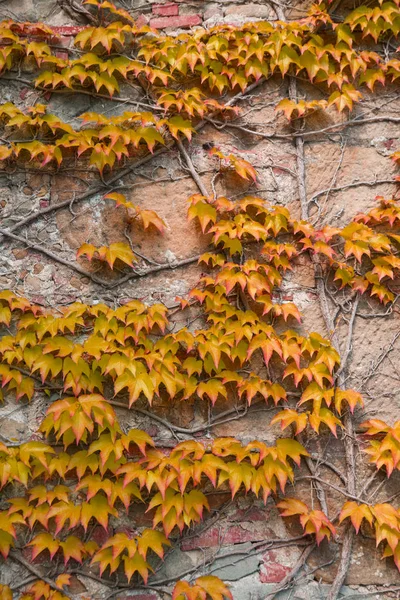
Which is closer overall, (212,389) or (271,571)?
(271,571)

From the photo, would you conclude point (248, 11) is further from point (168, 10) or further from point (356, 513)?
point (356, 513)

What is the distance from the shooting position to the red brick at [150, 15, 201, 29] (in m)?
2.97

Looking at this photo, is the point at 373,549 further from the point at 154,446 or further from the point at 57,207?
the point at 57,207

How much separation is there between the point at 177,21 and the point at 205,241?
1.16 metres

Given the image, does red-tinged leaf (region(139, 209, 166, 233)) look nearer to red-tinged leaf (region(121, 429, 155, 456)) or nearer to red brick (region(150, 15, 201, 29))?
red-tinged leaf (region(121, 429, 155, 456))

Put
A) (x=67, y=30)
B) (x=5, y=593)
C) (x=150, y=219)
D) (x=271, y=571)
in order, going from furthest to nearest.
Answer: (x=67, y=30)
(x=150, y=219)
(x=271, y=571)
(x=5, y=593)

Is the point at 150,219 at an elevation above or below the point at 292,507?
above

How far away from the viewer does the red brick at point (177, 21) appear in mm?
2967

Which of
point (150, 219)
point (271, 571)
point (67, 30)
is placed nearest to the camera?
point (271, 571)

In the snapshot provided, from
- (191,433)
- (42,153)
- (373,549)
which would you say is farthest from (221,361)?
(42,153)

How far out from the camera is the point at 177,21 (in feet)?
9.75

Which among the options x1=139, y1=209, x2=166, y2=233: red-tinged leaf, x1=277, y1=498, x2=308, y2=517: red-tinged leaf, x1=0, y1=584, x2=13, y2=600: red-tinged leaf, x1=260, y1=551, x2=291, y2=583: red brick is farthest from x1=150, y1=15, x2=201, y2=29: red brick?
x1=0, y1=584, x2=13, y2=600: red-tinged leaf

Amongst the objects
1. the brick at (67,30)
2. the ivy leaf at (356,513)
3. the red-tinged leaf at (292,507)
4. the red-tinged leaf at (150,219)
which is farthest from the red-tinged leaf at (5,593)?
the brick at (67,30)

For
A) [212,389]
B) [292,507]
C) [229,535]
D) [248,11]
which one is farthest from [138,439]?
[248,11]
